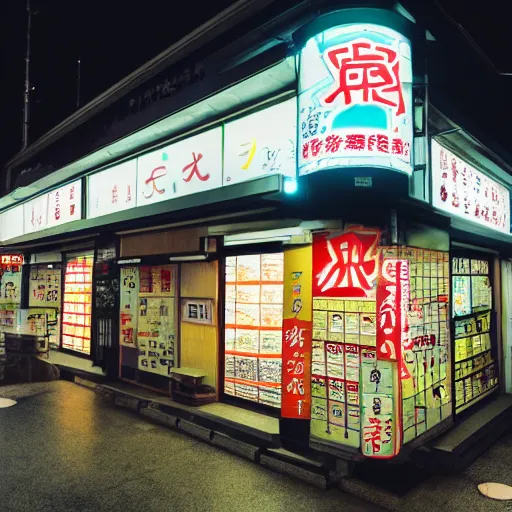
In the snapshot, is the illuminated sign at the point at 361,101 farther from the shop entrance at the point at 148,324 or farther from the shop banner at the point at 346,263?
the shop entrance at the point at 148,324

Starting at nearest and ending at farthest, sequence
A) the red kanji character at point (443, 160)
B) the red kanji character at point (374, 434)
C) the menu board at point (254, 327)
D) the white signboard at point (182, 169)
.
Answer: the red kanji character at point (374, 434)
the red kanji character at point (443, 160)
the menu board at point (254, 327)
the white signboard at point (182, 169)

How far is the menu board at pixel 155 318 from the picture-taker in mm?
11586

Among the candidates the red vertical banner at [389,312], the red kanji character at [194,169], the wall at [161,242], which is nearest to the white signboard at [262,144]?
the red kanji character at [194,169]

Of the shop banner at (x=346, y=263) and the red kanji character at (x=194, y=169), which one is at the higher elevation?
the red kanji character at (x=194, y=169)

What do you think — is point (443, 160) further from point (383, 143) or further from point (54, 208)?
point (54, 208)

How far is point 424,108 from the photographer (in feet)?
25.1

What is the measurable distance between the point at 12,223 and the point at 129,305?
37.6 ft

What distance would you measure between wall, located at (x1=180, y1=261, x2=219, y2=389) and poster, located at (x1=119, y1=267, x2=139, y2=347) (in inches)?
82.3

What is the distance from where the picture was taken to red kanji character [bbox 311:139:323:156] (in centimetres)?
713

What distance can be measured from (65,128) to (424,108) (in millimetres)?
12552

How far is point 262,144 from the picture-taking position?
9.12 metres

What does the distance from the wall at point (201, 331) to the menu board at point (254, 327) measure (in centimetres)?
33

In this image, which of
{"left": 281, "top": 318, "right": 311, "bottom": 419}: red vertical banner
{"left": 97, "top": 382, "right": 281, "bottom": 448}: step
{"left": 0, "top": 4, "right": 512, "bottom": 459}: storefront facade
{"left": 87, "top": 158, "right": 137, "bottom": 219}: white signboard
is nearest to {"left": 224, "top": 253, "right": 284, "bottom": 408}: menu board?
{"left": 0, "top": 4, "right": 512, "bottom": 459}: storefront facade

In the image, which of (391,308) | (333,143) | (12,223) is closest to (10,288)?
(12,223)
